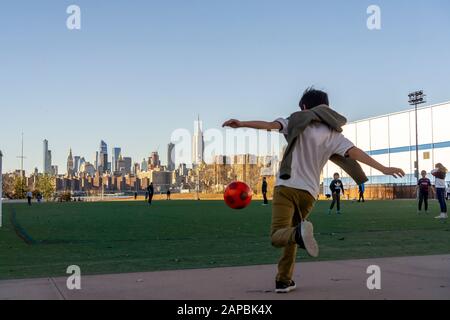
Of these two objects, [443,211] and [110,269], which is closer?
[110,269]

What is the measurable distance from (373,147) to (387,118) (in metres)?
4.58

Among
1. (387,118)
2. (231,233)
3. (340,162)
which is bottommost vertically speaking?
(231,233)

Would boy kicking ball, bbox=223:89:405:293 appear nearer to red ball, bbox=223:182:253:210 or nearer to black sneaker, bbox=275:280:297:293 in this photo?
black sneaker, bbox=275:280:297:293

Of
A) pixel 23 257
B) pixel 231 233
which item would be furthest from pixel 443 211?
pixel 23 257

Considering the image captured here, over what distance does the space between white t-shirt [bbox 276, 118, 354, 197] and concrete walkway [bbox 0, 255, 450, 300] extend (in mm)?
1092

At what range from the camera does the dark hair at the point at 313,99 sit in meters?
6.09

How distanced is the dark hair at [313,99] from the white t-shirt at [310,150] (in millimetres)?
321

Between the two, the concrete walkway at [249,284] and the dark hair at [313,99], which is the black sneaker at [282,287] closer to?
the concrete walkway at [249,284]

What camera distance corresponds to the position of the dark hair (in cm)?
609

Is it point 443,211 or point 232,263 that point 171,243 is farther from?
point 443,211

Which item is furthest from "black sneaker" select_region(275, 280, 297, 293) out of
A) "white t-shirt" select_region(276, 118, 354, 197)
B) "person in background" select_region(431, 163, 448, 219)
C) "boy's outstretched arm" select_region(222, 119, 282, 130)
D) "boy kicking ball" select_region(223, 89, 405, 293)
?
"person in background" select_region(431, 163, 448, 219)
